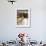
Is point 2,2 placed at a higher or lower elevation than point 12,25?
higher

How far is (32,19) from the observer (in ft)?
18.1

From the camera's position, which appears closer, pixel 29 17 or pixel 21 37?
pixel 21 37

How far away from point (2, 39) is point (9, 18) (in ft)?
2.96

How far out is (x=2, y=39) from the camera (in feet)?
17.7

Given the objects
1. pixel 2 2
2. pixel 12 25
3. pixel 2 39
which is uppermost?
pixel 2 2

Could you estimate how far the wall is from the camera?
17.8ft

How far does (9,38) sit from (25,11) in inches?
51.3

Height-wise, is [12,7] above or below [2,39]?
above

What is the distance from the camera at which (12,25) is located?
5.45 meters

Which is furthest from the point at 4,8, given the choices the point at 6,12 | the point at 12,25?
the point at 12,25

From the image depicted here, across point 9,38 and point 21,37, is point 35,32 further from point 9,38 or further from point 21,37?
point 21,37

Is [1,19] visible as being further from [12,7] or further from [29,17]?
[29,17]

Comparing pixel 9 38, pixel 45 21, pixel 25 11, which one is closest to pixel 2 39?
pixel 9 38

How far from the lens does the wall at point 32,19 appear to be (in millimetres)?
5414
